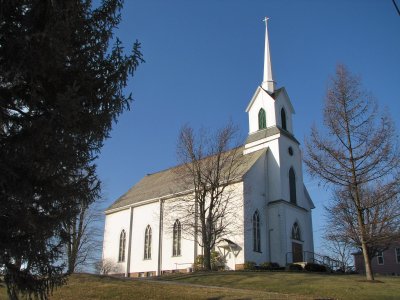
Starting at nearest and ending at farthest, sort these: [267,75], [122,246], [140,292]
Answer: [140,292] < [267,75] < [122,246]

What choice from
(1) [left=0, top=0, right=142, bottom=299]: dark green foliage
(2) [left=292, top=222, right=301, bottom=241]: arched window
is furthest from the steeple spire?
(1) [left=0, top=0, right=142, bottom=299]: dark green foliage

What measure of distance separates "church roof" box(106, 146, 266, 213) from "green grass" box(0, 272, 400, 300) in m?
12.3

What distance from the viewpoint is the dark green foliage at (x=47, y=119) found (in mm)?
9195

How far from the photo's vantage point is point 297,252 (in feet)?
113

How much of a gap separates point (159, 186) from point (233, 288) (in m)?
25.0

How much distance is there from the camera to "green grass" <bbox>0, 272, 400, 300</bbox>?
16000mm

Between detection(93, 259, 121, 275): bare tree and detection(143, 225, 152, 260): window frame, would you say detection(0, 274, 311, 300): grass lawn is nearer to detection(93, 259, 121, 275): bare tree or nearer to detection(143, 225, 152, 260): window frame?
detection(143, 225, 152, 260): window frame

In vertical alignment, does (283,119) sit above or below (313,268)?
above

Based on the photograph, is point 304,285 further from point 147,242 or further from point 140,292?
point 147,242

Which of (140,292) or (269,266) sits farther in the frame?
(269,266)

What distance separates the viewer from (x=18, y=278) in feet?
32.6

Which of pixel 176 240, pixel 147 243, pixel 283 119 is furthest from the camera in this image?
pixel 147 243

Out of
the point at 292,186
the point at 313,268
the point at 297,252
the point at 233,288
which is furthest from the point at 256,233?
the point at 233,288

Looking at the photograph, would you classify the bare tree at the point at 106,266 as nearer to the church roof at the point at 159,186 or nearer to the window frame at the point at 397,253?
the church roof at the point at 159,186
